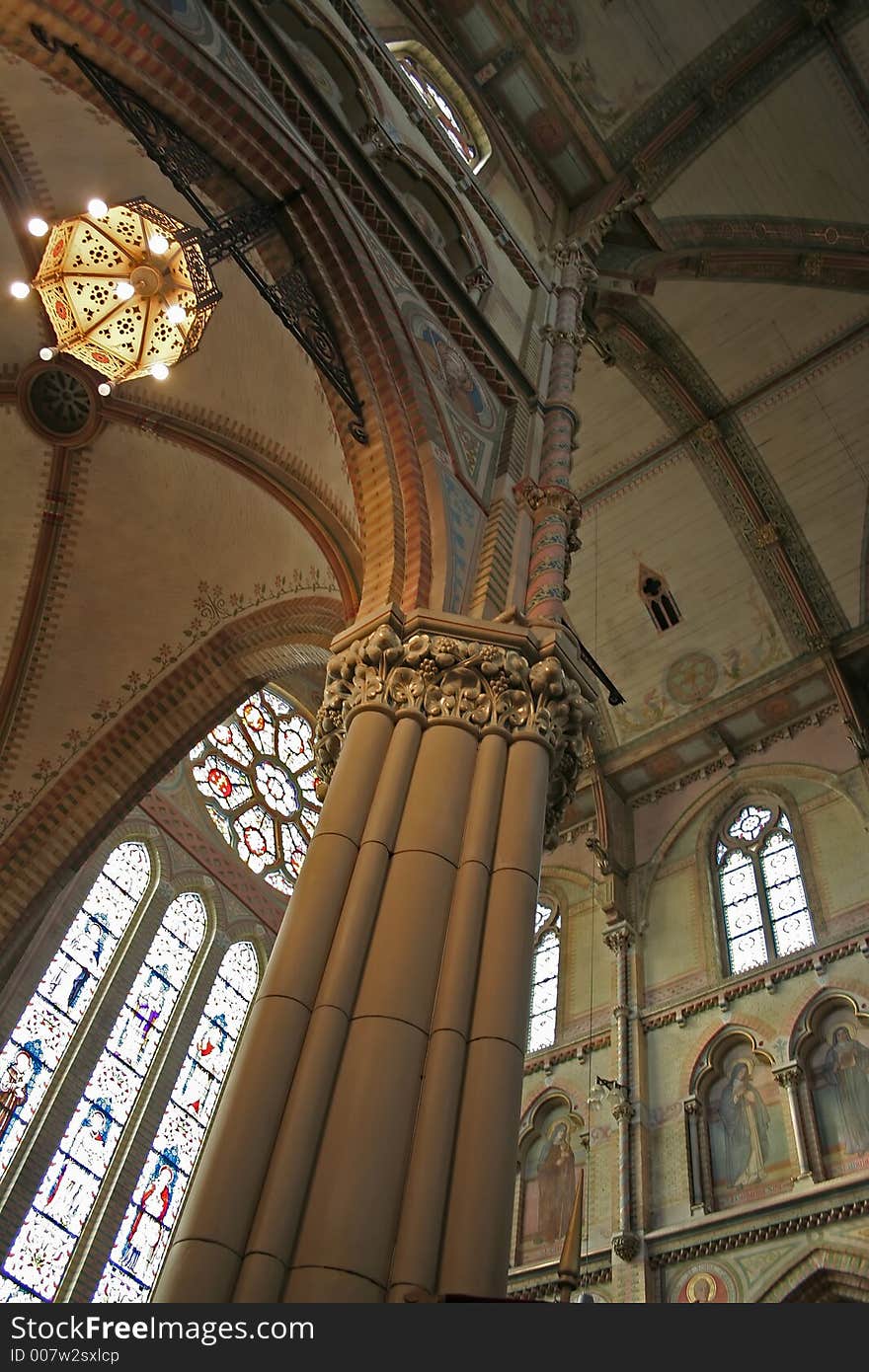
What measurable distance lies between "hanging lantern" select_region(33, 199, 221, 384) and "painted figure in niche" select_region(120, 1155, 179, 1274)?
8.19m

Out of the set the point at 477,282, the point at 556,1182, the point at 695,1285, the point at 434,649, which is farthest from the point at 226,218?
the point at 556,1182

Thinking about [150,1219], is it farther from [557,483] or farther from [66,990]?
[557,483]

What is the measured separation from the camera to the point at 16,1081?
35.2ft

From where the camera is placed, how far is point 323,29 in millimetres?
7781

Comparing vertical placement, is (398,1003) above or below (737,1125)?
below

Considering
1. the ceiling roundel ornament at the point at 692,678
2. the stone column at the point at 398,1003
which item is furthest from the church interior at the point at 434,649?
the ceiling roundel ornament at the point at 692,678

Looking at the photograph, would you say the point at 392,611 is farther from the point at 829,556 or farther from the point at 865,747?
the point at 829,556

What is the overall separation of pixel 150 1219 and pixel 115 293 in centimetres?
888

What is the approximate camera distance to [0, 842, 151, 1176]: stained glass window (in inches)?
420

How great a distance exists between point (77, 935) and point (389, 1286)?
9.71 metres

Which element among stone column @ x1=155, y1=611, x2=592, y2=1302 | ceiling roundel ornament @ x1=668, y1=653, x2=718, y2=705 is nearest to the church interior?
stone column @ x1=155, y1=611, x2=592, y2=1302

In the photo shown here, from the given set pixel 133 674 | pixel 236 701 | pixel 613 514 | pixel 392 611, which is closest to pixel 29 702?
pixel 133 674

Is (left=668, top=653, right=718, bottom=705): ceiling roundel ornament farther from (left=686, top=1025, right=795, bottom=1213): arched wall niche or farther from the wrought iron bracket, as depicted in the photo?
the wrought iron bracket

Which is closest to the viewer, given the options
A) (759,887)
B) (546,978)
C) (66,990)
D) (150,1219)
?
(150,1219)
